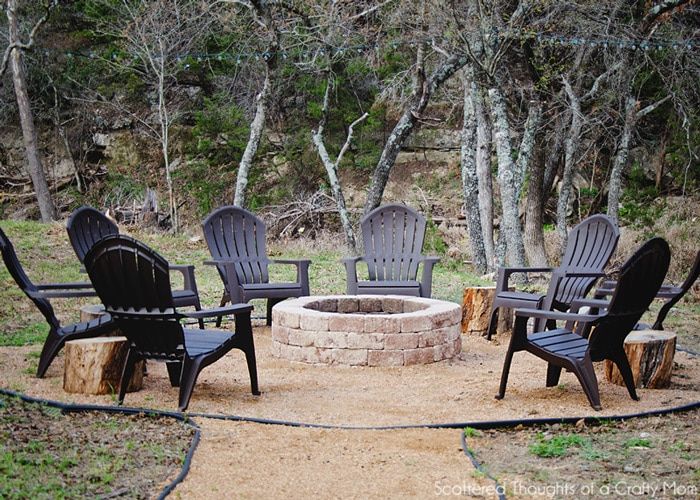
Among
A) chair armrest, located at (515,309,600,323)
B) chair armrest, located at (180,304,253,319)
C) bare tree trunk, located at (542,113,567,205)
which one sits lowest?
chair armrest, located at (515,309,600,323)

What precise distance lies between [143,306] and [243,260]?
3.13 m

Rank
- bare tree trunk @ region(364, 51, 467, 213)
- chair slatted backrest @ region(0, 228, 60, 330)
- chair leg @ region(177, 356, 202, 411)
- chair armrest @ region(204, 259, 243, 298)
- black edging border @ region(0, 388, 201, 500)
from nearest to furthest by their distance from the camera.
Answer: black edging border @ region(0, 388, 201, 500)
chair leg @ region(177, 356, 202, 411)
chair slatted backrest @ region(0, 228, 60, 330)
chair armrest @ region(204, 259, 243, 298)
bare tree trunk @ region(364, 51, 467, 213)

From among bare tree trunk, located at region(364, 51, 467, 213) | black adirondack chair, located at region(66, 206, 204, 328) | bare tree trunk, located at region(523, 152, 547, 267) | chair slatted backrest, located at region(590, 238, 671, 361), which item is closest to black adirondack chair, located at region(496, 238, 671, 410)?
chair slatted backrest, located at region(590, 238, 671, 361)

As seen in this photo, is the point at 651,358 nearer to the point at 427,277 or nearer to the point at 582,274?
the point at 582,274

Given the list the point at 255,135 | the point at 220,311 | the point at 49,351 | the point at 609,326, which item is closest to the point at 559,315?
the point at 609,326

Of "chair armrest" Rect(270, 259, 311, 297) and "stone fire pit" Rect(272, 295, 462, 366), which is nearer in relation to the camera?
"stone fire pit" Rect(272, 295, 462, 366)

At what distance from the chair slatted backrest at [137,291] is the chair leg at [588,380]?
2177mm

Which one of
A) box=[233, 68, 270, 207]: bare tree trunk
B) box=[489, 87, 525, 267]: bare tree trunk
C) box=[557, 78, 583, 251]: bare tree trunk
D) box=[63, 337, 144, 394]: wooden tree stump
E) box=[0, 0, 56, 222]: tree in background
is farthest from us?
box=[0, 0, 56, 222]: tree in background

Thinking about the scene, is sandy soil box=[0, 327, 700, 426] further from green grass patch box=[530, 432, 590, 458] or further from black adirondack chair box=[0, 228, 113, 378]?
green grass patch box=[530, 432, 590, 458]

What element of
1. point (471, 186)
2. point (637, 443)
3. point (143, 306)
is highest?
point (471, 186)

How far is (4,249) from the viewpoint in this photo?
4.72 m

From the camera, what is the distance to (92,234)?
626 centimetres

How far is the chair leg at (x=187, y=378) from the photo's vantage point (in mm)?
4176

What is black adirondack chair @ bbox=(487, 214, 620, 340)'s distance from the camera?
20.5ft
